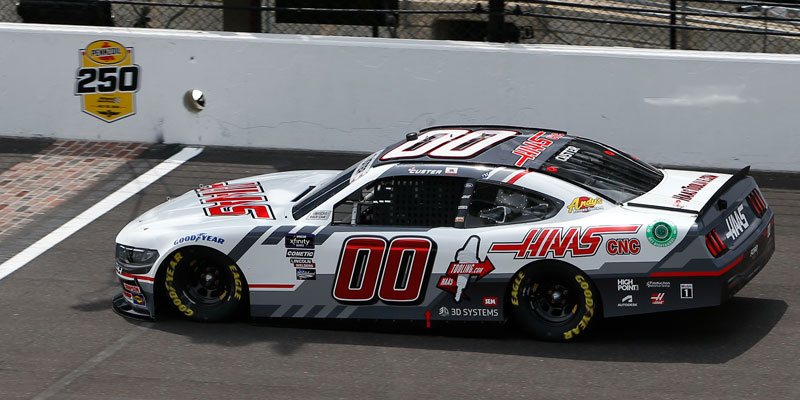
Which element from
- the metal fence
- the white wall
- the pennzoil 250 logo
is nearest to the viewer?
the white wall

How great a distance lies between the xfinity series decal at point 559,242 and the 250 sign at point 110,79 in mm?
7046

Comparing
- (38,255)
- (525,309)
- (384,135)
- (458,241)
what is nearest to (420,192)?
(458,241)

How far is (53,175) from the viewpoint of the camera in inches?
463

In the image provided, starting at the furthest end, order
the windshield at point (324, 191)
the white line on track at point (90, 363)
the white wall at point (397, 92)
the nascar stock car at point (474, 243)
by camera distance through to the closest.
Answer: the white wall at point (397, 92), the windshield at point (324, 191), the nascar stock car at point (474, 243), the white line on track at point (90, 363)

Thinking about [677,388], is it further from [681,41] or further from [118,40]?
[118,40]

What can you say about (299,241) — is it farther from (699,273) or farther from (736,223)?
(736,223)

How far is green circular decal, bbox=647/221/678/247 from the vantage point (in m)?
6.61

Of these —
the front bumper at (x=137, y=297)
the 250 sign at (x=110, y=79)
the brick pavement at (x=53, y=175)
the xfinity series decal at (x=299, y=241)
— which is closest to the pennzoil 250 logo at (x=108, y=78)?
the 250 sign at (x=110, y=79)

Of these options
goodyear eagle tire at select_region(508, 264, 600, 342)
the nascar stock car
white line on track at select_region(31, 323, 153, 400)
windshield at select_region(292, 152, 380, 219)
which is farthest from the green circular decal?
white line on track at select_region(31, 323, 153, 400)

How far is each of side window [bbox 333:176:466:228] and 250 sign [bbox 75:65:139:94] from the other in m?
6.20

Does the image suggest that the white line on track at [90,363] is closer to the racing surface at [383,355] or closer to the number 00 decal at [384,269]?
the racing surface at [383,355]

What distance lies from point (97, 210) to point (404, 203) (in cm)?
457

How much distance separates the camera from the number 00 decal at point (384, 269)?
7.00 meters

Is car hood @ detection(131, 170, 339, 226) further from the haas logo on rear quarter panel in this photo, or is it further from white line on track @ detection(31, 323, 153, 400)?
the haas logo on rear quarter panel
